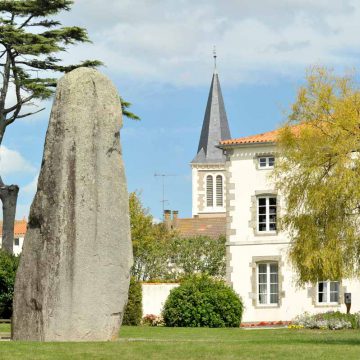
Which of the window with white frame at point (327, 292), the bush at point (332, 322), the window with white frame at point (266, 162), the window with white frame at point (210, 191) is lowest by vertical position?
the bush at point (332, 322)

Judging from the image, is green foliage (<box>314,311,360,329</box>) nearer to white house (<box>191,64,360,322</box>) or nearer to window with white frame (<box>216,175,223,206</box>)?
white house (<box>191,64,360,322</box>)

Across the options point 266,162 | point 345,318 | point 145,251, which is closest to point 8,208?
point 266,162

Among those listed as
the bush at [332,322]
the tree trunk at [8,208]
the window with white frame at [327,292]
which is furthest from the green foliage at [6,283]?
the window with white frame at [327,292]

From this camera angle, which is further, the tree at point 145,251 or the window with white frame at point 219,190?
the window with white frame at point 219,190

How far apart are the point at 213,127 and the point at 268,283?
70790mm

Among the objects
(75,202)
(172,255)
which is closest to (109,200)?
(75,202)

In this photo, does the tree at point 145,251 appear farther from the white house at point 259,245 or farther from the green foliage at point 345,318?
the green foliage at point 345,318

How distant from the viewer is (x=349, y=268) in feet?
89.8

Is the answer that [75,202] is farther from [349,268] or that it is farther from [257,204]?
A: [257,204]

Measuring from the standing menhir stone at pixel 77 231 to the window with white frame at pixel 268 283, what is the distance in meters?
25.6

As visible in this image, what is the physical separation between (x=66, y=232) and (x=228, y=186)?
26.7 m

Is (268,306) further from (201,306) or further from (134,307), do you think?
(201,306)

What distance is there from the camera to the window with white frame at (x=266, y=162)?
40.1m

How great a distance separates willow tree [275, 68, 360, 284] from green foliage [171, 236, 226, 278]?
3073 cm
